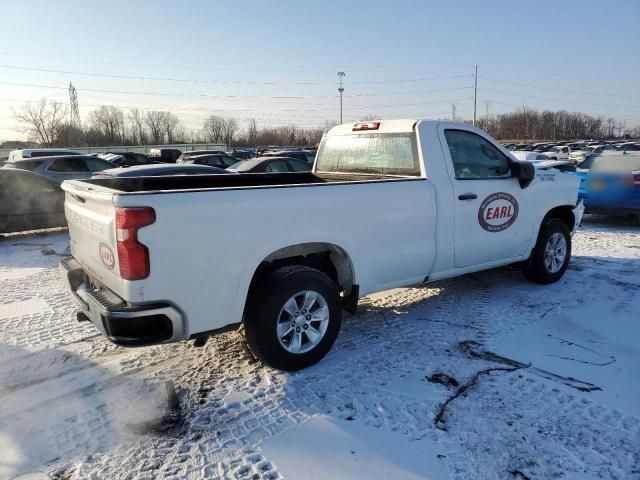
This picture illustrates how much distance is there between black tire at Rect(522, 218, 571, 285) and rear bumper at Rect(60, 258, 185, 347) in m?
4.47

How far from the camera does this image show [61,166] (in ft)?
40.6

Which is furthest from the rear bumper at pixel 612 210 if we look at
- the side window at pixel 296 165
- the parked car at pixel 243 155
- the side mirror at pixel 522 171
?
the parked car at pixel 243 155

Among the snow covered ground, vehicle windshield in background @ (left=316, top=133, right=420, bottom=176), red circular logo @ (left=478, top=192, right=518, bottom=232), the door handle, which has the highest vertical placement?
vehicle windshield in background @ (left=316, top=133, right=420, bottom=176)

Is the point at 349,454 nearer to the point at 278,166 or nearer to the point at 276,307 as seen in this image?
the point at 276,307

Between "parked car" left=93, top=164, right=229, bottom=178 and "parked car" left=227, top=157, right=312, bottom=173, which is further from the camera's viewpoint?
"parked car" left=227, top=157, right=312, bottom=173

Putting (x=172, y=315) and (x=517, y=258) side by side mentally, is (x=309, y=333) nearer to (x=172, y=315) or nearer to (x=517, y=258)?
(x=172, y=315)

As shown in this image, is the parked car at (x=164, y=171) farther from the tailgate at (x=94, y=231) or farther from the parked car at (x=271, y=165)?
the tailgate at (x=94, y=231)

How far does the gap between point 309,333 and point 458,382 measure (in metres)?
1.21

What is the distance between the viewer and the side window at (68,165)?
12219 millimetres

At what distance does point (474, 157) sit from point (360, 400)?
2937 millimetres

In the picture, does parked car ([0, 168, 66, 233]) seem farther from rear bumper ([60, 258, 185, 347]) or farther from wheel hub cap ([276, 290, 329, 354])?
wheel hub cap ([276, 290, 329, 354])

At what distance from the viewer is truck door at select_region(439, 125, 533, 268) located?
15.7ft

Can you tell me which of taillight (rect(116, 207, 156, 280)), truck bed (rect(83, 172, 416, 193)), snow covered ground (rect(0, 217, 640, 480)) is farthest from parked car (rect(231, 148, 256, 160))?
taillight (rect(116, 207, 156, 280))

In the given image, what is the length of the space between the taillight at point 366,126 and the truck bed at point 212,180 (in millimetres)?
537
